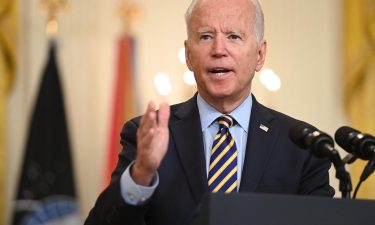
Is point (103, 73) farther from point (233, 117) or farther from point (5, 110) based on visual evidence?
point (233, 117)

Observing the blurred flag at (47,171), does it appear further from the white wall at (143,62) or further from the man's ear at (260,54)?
the man's ear at (260,54)

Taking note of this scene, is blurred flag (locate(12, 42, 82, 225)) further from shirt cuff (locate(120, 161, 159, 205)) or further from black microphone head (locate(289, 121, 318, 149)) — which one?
black microphone head (locate(289, 121, 318, 149))

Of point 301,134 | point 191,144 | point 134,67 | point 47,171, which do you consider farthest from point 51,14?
point 301,134

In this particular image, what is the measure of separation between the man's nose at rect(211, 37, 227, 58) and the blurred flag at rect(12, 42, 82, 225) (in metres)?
3.34

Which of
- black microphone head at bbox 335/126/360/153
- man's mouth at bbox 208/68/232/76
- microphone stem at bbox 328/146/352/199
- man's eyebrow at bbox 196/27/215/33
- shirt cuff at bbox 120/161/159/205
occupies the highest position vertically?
man's eyebrow at bbox 196/27/215/33

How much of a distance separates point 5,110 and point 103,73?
3.31ft

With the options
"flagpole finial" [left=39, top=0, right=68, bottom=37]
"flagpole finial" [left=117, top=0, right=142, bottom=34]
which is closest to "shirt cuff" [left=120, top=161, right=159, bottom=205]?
"flagpole finial" [left=39, top=0, right=68, bottom=37]

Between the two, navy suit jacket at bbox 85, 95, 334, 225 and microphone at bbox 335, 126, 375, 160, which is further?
navy suit jacket at bbox 85, 95, 334, 225

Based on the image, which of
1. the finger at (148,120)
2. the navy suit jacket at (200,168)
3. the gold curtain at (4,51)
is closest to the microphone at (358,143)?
the navy suit jacket at (200,168)

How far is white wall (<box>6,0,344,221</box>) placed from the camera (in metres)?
6.16

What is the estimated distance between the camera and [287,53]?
652 centimetres

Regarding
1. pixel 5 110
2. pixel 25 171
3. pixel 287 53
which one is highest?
pixel 287 53

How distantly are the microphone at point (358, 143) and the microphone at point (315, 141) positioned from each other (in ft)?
0.33

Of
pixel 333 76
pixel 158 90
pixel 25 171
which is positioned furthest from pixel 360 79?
pixel 25 171
